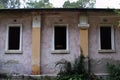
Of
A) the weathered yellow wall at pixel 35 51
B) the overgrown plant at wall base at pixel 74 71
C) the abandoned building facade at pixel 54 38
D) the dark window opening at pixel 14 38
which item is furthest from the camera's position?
the dark window opening at pixel 14 38

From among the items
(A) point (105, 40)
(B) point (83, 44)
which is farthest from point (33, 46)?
(A) point (105, 40)

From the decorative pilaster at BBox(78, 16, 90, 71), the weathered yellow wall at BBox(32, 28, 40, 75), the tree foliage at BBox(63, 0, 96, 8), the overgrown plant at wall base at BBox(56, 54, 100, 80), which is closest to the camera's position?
the overgrown plant at wall base at BBox(56, 54, 100, 80)

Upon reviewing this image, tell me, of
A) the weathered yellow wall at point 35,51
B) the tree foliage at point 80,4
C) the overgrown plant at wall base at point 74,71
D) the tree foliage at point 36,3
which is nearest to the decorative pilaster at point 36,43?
the weathered yellow wall at point 35,51

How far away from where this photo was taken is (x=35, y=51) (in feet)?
46.3

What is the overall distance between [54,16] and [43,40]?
1596mm

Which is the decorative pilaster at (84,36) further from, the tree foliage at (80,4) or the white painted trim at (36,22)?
the tree foliage at (80,4)

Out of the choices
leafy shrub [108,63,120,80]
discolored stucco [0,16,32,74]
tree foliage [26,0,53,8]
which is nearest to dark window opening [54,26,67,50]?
discolored stucco [0,16,32,74]

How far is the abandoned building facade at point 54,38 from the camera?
14219 mm

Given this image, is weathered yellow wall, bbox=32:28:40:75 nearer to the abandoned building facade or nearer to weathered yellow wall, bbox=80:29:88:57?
the abandoned building facade

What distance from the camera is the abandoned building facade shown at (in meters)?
14.2

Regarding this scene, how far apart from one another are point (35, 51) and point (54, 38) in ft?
4.57

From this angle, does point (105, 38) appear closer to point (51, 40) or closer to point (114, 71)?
point (114, 71)

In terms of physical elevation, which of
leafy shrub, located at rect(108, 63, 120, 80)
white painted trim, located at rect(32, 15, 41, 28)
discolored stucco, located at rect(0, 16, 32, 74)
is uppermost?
white painted trim, located at rect(32, 15, 41, 28)

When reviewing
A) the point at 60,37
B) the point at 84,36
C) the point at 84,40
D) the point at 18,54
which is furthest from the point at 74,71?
the point at 18,54
